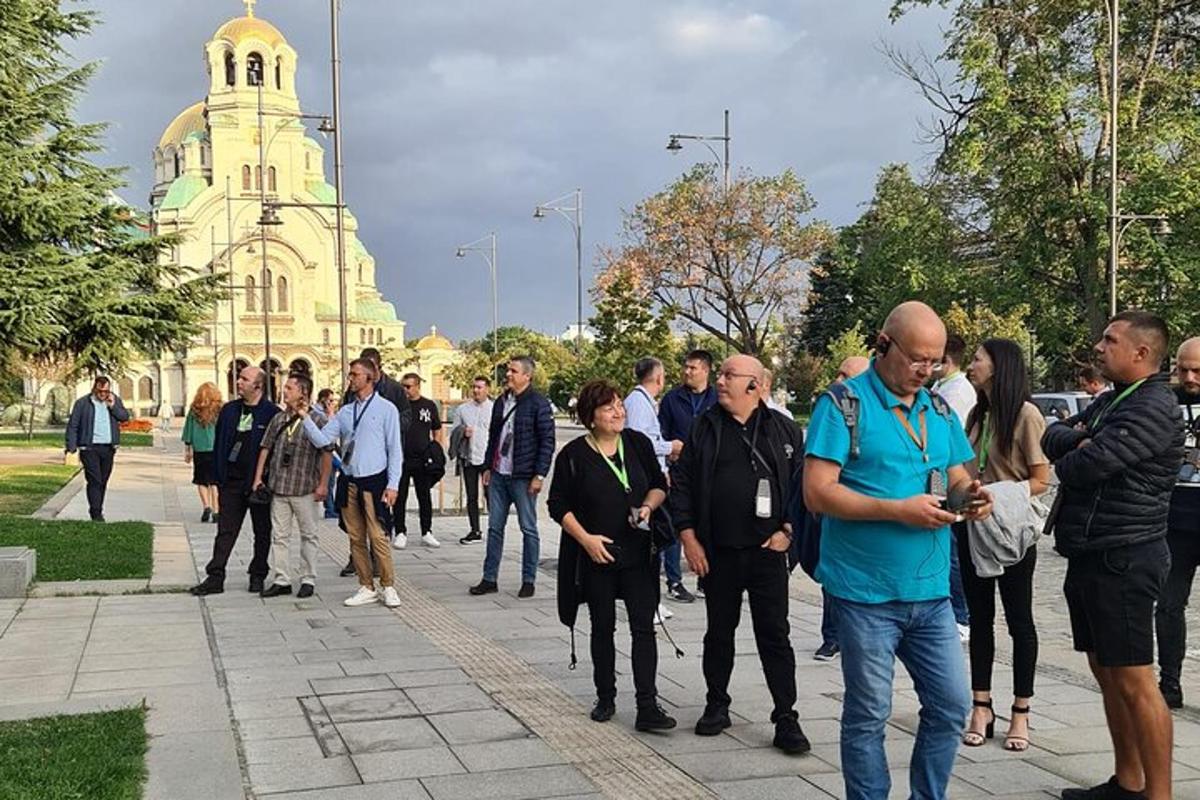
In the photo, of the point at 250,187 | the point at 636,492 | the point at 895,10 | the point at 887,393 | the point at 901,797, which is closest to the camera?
the point at 887,393

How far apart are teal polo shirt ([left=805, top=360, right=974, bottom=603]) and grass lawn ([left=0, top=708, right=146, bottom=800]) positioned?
304cm

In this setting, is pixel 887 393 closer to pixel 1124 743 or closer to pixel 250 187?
pixel 1124 743

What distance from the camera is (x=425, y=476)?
13.8m

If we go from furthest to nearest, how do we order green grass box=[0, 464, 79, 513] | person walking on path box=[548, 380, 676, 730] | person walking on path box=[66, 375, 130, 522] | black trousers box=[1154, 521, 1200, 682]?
1. green grass box=[0, 464, 79, 513]
2. person walking on path box=[66, 375, 130, 522]
3. black trousers box=[1154, 521, 1200, 682]
4. person walking on path box=[548, 380, 676, 730]

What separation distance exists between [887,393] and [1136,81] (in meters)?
27.2

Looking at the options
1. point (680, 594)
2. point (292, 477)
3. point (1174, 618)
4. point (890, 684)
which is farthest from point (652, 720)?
point (292, 477)

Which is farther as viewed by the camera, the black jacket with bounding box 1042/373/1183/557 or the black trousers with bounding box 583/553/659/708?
the black trousers with bounding box 583/553/659/708

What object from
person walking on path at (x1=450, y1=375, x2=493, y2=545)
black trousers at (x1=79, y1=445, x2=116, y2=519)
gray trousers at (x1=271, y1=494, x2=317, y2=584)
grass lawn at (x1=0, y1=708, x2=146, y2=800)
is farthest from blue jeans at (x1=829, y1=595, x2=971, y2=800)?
black trousers at (x1=79, y1=445, x2=116, y2=519)

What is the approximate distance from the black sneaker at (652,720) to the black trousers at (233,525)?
5.40m

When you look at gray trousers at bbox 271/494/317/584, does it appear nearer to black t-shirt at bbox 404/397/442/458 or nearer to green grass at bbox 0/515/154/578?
green grass at bbox 0/515/154/578

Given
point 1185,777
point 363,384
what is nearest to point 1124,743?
point 1185,777

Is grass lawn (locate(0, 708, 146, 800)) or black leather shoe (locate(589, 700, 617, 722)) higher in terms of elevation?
grass lawn (locate(0, 708, 146, 800))

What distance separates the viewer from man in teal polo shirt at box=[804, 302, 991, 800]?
12.6 ft

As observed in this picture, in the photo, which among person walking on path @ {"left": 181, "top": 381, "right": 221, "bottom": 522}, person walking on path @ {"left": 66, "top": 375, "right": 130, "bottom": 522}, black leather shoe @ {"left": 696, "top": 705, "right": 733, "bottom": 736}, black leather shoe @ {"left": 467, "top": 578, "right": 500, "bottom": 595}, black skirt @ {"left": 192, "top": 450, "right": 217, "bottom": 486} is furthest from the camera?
black skirt @ {"left": 192, "top": 450, "right": 217, "bottom": 486}
